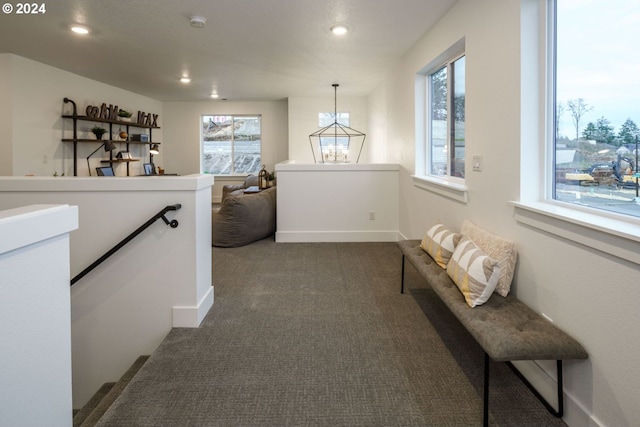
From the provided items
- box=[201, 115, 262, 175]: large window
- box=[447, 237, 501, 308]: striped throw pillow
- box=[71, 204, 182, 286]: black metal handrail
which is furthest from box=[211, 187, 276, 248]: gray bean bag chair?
box=[201, 115, 262, 175]: large window

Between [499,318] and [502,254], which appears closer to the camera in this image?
[499,318]

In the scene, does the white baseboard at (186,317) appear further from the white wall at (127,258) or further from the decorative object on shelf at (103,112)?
the decorative object on shelf at (103,112)

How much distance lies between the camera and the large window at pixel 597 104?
1.60m

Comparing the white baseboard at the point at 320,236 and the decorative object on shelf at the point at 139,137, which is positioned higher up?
the decorative object on shelf at the point at 139,137

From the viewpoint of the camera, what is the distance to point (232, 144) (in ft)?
30.5

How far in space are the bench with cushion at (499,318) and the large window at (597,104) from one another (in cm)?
54

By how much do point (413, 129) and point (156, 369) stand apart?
137 inches

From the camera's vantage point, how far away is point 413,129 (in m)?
4.55

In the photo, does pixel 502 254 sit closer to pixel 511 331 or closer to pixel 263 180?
pixel 511 331

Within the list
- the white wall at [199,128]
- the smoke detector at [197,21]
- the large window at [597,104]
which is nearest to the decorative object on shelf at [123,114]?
the white wall at [199,128]

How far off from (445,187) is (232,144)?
22.0 ft

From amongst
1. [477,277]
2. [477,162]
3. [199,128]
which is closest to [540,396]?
[477,277]

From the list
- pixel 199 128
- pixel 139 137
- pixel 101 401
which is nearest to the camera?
pixel 101 401

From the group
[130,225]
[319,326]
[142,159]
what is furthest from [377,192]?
[142,159]
